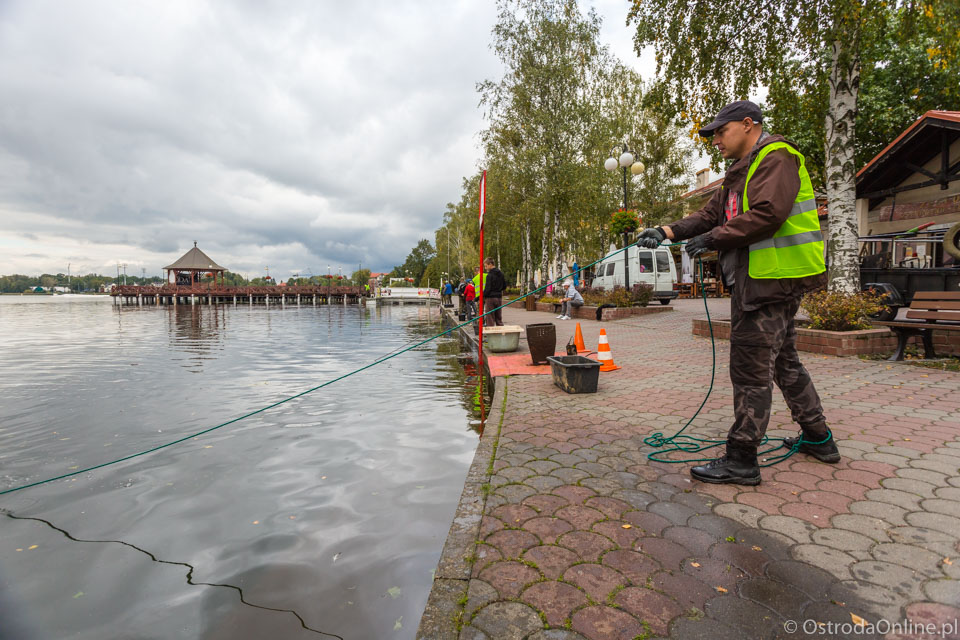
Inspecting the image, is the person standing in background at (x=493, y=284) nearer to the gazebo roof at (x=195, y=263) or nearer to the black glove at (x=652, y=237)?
the black glove at (x=652, y=237)

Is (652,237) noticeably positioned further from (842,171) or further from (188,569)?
(842,171)

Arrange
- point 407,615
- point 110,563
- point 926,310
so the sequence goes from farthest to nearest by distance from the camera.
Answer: point 926,310, point 110,563, point 407,615

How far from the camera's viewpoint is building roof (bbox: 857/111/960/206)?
39.0 feet

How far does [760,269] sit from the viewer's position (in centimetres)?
286

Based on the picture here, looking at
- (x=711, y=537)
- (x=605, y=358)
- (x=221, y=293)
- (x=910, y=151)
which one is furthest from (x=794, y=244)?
(x=221, y=293)

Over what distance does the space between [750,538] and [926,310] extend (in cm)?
637

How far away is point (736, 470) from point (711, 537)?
773mm

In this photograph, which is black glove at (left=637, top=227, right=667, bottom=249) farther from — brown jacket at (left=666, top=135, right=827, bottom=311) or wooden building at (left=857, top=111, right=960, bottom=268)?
wooden building at (left=857, top=111, right=960, bottom=268)

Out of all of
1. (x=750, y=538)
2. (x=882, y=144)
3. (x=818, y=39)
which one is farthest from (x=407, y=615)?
(x=882, y=144)

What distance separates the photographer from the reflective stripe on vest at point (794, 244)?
2.79m

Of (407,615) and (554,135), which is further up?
(554,135)

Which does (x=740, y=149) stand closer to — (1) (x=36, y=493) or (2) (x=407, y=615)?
(2) (x=407, y=615)

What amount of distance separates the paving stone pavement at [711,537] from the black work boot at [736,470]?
6 centimetres

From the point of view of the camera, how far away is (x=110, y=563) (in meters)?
2.87
